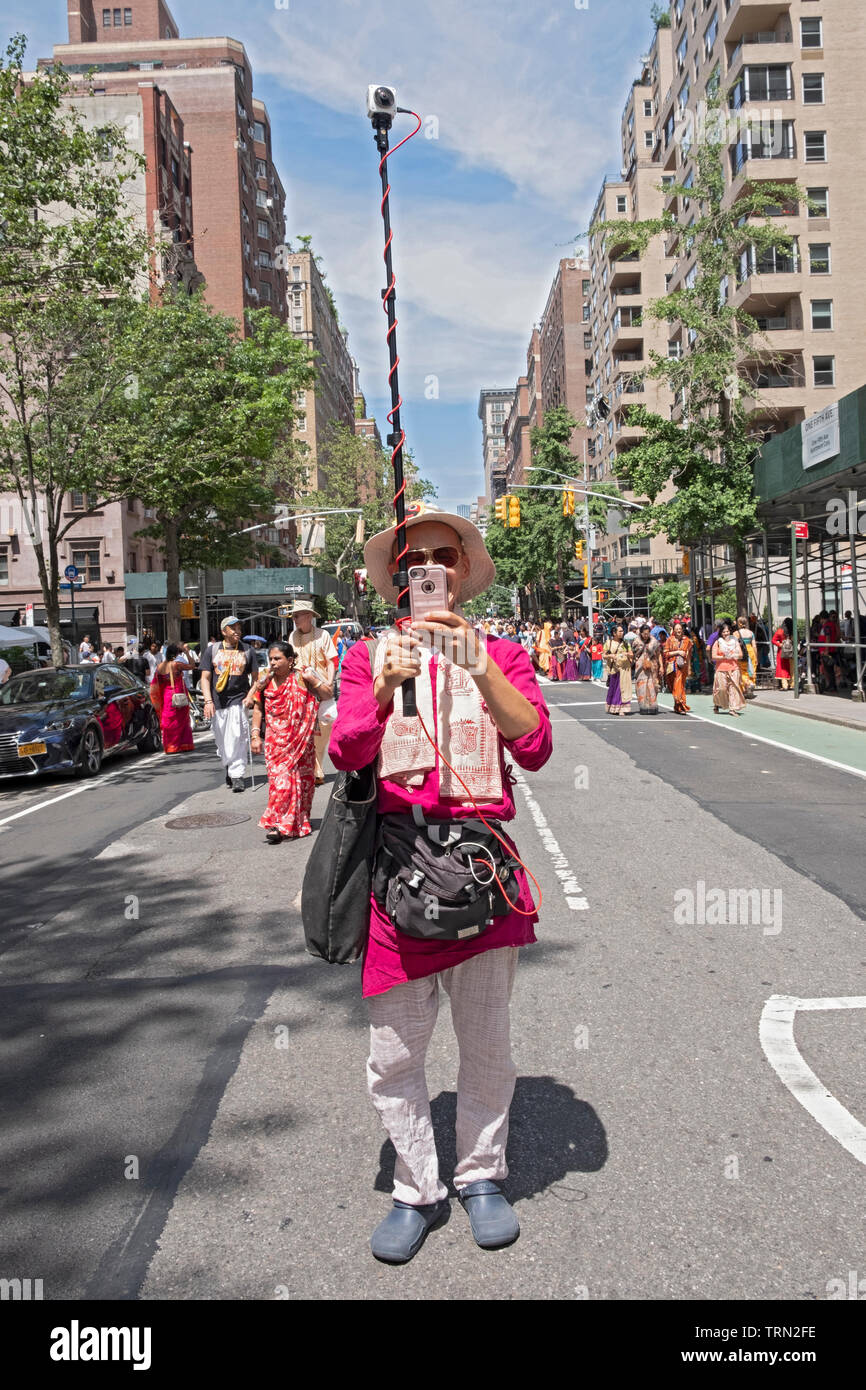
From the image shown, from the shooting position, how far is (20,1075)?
4.15m

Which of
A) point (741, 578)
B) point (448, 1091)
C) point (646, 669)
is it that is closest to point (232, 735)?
point (448, 1091)

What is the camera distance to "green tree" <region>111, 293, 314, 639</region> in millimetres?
21688

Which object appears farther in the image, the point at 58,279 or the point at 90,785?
the point at 58,279

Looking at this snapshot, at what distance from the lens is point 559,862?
7.59 meters

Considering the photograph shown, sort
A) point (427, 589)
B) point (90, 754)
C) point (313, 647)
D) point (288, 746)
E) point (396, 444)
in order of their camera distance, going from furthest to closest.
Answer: point (90, 754), point (313, 647), point (288, 746), point (396, 444), point (427, 589)

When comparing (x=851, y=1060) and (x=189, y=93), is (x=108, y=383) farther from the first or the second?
(x=189, y=93)

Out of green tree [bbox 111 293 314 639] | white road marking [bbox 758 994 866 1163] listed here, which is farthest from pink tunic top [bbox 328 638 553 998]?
green tree [bbox 111 293 314 639]

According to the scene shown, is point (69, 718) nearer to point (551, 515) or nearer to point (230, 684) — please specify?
point (230, 684)

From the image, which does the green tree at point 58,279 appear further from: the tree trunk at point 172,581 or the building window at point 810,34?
the building window at point 810,34

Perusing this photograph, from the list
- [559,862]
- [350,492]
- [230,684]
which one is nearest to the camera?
[559,862]

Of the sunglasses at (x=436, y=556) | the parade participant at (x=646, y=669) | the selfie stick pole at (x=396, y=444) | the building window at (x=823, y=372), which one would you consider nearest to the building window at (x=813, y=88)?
the building window at (x=823, y=372)

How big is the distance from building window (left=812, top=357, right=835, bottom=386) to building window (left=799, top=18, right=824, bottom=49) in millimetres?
11697

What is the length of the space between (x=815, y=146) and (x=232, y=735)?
4008cm
